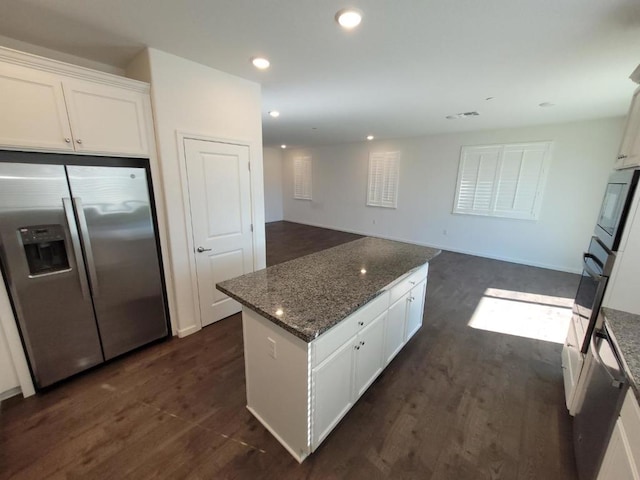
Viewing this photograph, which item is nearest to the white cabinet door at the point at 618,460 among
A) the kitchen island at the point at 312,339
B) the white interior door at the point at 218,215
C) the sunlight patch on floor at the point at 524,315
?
the kitchen island at the point at 312,339

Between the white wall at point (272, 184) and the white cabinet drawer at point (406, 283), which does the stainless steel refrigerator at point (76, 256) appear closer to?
the white cabinet drawer at point (406, 283)

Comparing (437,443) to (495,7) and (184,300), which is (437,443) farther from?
(495,7)

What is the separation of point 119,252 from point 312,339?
1940 millimetres

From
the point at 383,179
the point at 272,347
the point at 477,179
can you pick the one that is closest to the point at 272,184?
the point at 383,179

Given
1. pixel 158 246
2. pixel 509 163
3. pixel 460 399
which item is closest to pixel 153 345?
pixel 158 246

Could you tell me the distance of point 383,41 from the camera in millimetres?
1939

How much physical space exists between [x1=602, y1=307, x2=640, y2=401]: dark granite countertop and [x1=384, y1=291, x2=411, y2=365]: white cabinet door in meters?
1.19

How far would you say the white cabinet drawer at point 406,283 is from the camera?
6.76 ft

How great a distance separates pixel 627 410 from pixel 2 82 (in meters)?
3.60

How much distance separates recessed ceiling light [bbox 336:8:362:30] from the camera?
5.21ft

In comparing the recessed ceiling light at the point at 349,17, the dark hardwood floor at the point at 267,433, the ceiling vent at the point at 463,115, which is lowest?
the dark hardwood floor at the point at 267,433

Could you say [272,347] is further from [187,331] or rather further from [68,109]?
[68,109]

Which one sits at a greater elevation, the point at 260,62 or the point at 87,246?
the point at 260,62

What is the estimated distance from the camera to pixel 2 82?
159 cm
